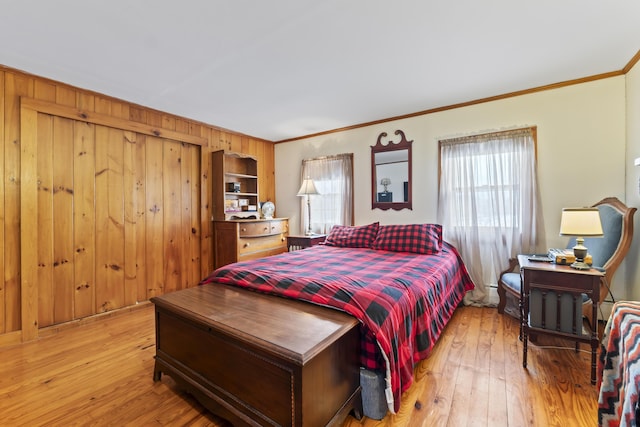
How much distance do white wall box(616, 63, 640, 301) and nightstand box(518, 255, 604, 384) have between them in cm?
93

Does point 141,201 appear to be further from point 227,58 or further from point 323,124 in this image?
point 323,124

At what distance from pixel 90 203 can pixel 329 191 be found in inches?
112

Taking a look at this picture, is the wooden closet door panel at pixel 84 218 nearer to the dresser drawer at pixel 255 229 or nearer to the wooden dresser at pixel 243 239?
the wooden dresser at pixel 243 239

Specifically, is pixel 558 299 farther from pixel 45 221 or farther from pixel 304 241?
pixel 45 221

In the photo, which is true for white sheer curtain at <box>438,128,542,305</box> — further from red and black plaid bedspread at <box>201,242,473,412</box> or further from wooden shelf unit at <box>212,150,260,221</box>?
wooden shelf unit at <box>212,150,260,221</box>

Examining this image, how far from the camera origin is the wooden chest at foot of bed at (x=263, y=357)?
1.17m

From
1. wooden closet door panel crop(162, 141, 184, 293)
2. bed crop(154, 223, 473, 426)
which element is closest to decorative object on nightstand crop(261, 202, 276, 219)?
wooden closet door panel crop(162, 141, 184, 293)

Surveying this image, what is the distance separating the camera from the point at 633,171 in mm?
2371

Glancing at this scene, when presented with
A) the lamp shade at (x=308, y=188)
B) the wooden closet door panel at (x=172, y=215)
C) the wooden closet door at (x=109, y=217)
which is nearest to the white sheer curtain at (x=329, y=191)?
the lamp shade at (x=308, y=188)

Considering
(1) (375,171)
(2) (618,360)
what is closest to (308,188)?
(1) (375,171)

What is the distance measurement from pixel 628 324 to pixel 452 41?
1.93 metres

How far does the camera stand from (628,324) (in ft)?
3.60

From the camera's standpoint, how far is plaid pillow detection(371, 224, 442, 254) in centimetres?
293

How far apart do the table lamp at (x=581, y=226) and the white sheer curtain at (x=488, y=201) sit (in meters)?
0.89
